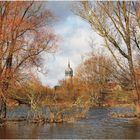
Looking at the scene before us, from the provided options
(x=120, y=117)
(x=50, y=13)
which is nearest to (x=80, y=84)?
(x=120, y=117)

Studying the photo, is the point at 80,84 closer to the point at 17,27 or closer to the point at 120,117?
the point at 120,117

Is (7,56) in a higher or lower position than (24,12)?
lower

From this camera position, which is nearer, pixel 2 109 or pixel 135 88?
pixel 2 109

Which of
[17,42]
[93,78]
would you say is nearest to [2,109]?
[17,42]

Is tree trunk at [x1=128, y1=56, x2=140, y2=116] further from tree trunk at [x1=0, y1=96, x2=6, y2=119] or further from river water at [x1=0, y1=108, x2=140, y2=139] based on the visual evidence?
tree trunk at [x1=0, y1=96, x2=6, y2=119]

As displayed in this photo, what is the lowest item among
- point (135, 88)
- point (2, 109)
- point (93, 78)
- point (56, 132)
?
point (56, 132)

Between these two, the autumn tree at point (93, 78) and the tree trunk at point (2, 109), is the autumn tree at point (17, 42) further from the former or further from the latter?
the autumn tree at point (93, 78)

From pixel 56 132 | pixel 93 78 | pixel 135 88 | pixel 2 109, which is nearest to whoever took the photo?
pixel 56 132

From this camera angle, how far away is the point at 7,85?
1172 inches

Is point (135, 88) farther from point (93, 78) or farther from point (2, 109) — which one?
point (93, 78)

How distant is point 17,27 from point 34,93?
4.92 meters

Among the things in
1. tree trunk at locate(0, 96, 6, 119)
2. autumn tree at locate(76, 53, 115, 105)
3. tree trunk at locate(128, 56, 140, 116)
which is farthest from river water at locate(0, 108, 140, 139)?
autumn tree at locate(76, 53, 115, 105)

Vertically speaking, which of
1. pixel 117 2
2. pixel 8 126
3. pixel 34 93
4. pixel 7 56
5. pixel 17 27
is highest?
pixel 117 2

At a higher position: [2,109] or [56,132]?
[2,109]
